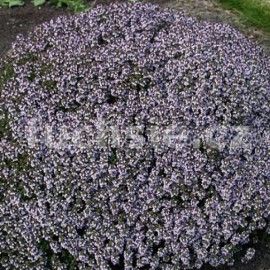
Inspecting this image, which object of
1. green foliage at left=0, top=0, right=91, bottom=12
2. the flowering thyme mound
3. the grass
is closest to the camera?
the flowering thyme mound

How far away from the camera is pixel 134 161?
3.23 meters

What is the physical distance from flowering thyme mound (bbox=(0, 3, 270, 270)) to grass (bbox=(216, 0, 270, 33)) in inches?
88.6

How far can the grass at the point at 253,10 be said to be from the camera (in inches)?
224

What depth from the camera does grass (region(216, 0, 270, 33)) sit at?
5695 mm

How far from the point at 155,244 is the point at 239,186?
0.53 meters

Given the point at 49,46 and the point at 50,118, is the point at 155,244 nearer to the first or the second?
the point at 50,118

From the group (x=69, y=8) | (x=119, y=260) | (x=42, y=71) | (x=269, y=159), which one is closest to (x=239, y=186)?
(x=269, y=159)

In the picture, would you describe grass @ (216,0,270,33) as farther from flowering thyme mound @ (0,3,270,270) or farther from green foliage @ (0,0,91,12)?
flowering thyme mound @ (0,3,270,270)

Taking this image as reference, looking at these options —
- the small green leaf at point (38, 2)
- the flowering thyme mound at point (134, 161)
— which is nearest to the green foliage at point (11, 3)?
the small green leaf at point (38, 2)

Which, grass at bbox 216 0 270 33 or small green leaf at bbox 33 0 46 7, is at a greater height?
small green leaf at bbox 33 0 46 7

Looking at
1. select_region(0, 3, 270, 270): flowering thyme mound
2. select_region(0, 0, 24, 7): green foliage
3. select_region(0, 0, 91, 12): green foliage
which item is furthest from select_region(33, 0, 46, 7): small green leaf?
select_region(0, 3, 270, 270): flowering thyme mound

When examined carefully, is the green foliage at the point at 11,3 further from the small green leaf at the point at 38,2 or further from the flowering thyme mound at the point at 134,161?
the flowering thyme mound at the point at 134,161

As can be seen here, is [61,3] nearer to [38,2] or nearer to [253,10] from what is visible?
[38,2]

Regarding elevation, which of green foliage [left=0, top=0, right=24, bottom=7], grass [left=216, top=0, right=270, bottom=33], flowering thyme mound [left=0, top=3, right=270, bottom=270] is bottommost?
grass [left=216, top=0, right=270, bottom=33]
